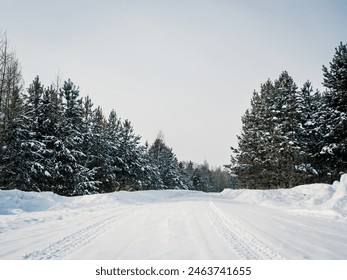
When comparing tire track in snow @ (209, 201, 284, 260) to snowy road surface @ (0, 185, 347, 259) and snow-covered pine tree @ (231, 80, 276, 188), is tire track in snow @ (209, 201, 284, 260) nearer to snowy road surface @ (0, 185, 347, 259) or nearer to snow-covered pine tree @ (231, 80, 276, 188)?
snowy road surface @ (0, 185, 347, 259)

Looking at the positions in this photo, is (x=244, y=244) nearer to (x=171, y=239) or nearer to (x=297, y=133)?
(x=171, y=239)

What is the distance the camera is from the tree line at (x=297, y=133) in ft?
86.3

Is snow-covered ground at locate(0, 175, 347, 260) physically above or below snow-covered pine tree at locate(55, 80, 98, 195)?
below

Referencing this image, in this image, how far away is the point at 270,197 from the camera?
69.9ft

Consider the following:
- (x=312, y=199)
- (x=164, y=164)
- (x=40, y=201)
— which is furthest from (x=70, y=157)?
(x=164, y=164)

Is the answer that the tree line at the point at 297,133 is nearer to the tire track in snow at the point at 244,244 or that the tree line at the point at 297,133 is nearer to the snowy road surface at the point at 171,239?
the snowy road surface at the point at 171,239

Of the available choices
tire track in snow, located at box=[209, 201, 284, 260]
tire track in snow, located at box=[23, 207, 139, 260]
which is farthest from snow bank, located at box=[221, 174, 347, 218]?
tire track in snow, located at box=[23, 207, 139, 260]

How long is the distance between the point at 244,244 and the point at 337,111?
23.4 m

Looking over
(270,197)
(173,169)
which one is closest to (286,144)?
(270,197)

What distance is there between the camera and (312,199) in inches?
645

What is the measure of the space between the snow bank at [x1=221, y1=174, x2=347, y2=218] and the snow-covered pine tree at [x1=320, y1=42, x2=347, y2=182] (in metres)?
7.28

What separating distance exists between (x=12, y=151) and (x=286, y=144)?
25082 millimetres

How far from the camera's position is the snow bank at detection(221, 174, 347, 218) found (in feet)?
45.1

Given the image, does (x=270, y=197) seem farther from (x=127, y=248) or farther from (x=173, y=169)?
(x=173, y=169)
